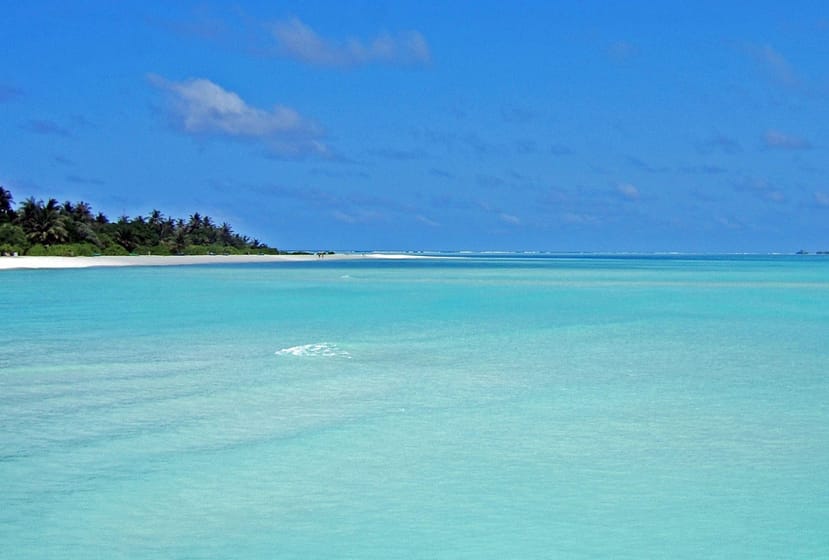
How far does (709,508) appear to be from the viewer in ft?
19.9

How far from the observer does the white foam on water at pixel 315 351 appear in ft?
46.8

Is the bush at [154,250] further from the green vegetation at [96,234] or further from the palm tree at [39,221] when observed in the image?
the palm tree at [39,221]

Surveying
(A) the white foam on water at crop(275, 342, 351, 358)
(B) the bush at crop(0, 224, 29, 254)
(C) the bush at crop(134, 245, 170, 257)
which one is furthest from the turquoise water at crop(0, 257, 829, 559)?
(C) the bush at crop(134, 245, 170, 257)

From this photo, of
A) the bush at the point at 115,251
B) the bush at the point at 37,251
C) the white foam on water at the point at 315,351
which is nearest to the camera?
the white foam on water at the point at 315,351

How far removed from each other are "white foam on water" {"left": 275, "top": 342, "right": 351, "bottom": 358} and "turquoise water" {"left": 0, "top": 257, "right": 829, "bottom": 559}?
0.31ft

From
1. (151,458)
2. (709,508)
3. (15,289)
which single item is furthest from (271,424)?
(15,289)

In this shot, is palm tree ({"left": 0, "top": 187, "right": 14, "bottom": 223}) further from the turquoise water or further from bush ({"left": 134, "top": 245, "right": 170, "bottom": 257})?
the turquoise water

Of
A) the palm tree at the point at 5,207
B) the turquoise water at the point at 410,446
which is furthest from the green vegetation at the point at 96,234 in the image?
the turquoise water at the point at 410,446

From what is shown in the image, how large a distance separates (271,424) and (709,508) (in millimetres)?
4555

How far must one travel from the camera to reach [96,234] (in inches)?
3103

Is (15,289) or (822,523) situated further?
(15,289)

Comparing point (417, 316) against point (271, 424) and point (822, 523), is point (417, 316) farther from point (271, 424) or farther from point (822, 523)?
point (822, 523)

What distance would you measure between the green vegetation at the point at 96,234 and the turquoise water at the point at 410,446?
2208 inches

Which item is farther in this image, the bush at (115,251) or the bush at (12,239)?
the bush at (115,251)
